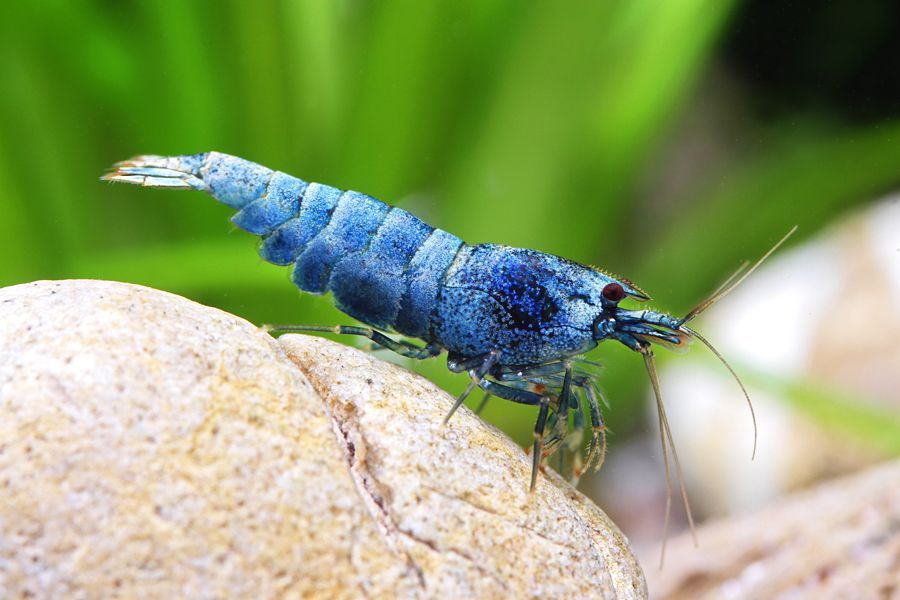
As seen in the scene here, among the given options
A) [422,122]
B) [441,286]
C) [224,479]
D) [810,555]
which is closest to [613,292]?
[441,286]

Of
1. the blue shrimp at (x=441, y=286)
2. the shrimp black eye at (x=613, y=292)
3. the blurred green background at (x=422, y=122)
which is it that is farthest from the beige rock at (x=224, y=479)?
the blurred green background at (x=422, y=122)

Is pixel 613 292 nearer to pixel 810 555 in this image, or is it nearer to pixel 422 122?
pixel 810 555

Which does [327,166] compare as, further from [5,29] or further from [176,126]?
[5,29]

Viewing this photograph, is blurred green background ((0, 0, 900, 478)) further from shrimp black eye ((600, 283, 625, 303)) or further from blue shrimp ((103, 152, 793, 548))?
shrimp black eye ((600, 283, 625, 303))

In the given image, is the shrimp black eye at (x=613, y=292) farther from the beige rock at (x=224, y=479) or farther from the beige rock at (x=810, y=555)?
the beige rock at (x=810, y=555)

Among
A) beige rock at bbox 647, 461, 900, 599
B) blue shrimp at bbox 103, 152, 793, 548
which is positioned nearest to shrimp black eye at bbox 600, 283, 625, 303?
blue shrimp at bbox 103, 152, 793, 548
